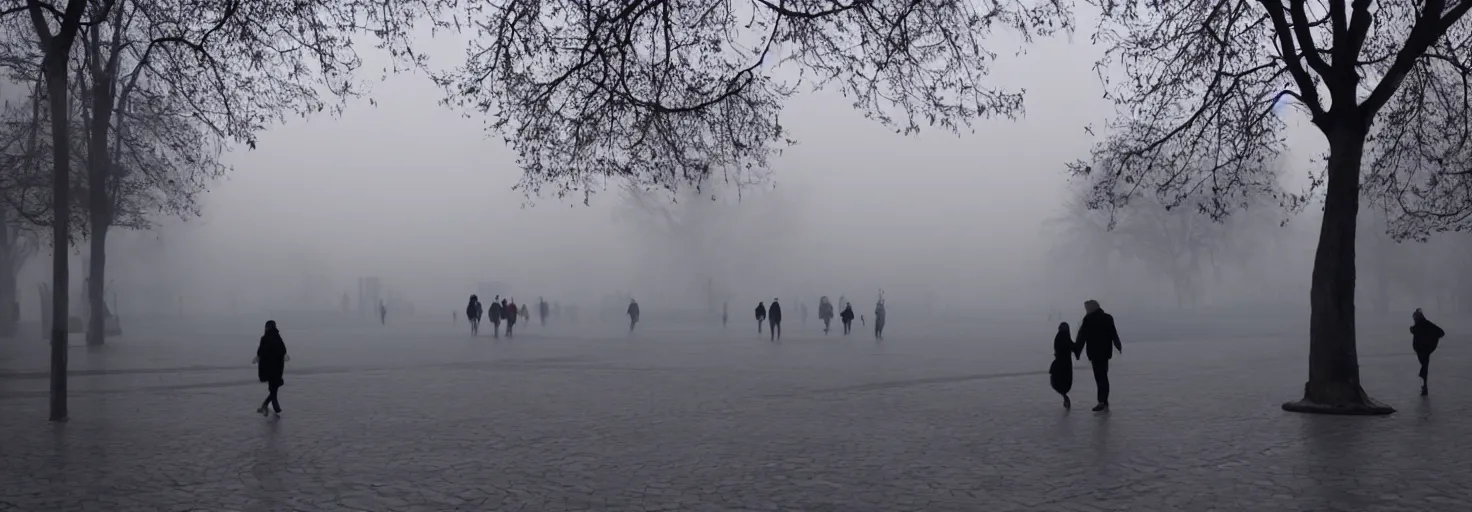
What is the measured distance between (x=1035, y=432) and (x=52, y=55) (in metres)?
12.4

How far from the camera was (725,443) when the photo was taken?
11.8 metres

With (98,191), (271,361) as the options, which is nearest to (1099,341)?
(271,361)

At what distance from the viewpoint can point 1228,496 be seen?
8461 millimetres

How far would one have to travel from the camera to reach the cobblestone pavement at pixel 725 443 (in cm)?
853

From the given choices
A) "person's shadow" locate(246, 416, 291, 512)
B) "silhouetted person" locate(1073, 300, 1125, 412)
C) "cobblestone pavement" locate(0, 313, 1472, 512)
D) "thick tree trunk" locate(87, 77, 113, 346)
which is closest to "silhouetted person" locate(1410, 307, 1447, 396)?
"cobblestone pavement" locate(0, 313, 1472, 512)

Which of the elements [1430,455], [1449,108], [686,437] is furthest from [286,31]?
[1449,108]

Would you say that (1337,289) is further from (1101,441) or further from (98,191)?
(98,191)

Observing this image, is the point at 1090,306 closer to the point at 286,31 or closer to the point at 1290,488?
the point at 1290,488

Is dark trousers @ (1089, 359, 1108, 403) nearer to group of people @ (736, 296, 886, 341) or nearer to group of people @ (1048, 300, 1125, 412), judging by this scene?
group of people @ (1048, 300, 1125, 412)

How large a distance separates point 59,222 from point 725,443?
8874mm

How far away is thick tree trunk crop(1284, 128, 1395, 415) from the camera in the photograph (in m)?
14.8

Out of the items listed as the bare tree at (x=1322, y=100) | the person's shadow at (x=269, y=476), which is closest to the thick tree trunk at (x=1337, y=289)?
the bare tree at (x=1322, y=100)

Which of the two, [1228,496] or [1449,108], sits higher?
[1449,108]

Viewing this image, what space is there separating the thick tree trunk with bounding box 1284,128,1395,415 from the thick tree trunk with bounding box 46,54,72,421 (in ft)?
50.4
